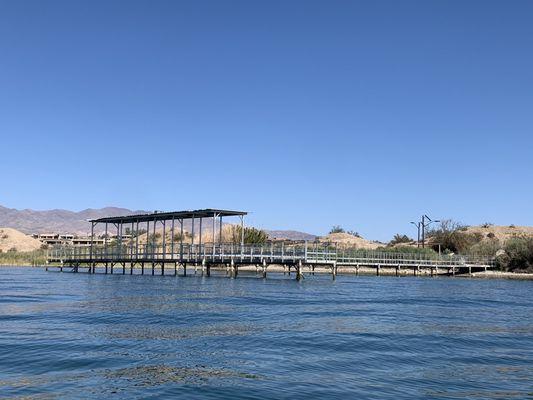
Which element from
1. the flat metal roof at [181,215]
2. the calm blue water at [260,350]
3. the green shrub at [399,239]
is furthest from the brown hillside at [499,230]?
the calm blue water at [260,350]

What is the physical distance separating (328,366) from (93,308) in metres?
15.1

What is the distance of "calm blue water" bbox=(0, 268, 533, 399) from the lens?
12.6m

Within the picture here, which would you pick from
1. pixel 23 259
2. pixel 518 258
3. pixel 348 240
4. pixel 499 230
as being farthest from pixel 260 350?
pixel 499 230

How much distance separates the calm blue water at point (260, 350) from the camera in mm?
12562

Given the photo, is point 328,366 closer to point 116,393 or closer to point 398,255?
point 116,393

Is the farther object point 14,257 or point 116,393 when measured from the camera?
point 14,257

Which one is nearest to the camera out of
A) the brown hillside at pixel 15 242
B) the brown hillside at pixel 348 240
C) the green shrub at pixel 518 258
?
the green shrub at pixel 518 258

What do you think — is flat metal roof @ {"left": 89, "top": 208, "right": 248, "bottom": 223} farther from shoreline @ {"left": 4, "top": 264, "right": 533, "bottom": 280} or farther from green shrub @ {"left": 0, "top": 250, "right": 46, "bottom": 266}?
green shrub @ {"left": 0, "top": 250, "right": 46, "bottom": 266}

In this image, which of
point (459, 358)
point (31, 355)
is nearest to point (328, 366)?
point (459, 358)

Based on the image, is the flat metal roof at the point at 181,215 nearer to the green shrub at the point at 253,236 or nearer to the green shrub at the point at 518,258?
the green shrub at the point at 253,236

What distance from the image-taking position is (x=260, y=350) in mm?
16625

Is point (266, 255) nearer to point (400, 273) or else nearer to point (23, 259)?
point (400, 273)

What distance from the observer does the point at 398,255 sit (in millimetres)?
67875

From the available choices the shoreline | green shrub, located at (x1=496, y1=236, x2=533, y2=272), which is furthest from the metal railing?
the shoreline
